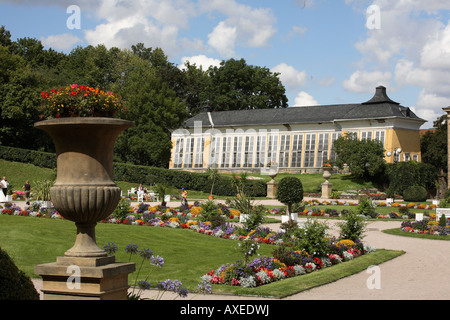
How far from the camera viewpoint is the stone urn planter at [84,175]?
6.42 meters

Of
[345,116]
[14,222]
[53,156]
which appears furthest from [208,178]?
[14,222]

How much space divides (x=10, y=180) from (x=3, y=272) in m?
39.9

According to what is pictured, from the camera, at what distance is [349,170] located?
160 ft

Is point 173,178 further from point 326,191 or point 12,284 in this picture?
point 12,284

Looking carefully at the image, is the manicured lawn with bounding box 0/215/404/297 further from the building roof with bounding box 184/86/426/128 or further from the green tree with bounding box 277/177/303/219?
the building roof with bounding box 184/86/426/128

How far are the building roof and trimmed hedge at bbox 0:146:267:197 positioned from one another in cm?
1578

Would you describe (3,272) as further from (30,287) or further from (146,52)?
(146,52)

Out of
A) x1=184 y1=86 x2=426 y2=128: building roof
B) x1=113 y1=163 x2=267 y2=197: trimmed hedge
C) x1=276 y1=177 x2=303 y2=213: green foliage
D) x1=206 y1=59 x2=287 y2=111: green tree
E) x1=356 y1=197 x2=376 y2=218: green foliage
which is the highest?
x1=206 y1=59 x2=287 y2=111: green tree

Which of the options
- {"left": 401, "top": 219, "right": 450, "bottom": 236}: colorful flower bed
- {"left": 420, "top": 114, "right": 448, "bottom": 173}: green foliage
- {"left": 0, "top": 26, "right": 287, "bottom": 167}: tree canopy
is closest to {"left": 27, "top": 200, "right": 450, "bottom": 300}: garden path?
{"left": 401, "top": 219, "right": 450, "bottom": 236}: colorful flower bed

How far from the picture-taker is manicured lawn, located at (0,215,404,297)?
11.4m

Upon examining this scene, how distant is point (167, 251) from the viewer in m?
14.6

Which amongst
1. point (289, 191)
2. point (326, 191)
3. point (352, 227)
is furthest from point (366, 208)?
point (326, 191)

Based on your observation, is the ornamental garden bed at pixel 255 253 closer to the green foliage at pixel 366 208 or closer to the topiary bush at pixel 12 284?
the topiary bush at pixel 12 284
